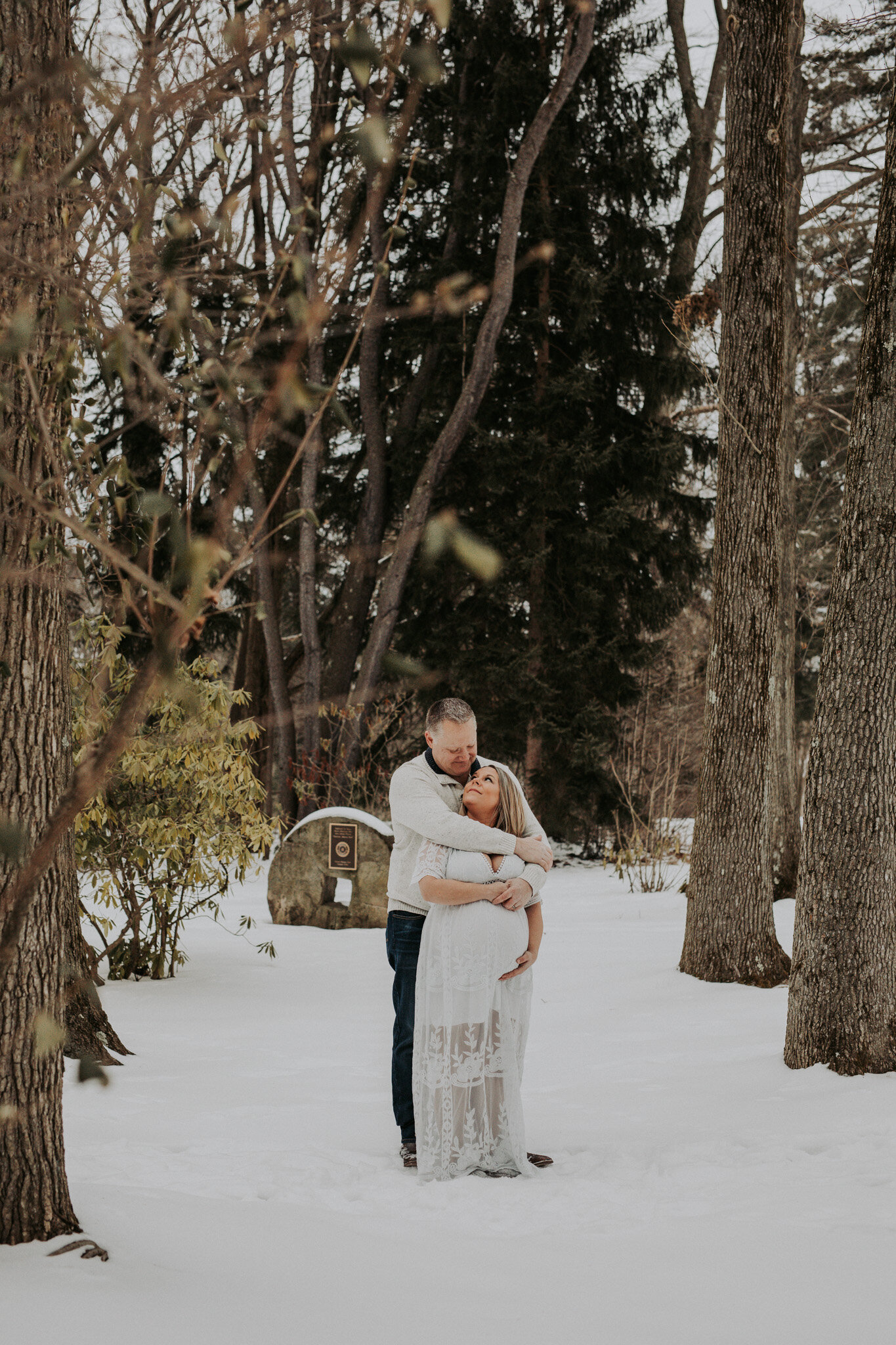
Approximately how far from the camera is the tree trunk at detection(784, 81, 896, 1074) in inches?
191

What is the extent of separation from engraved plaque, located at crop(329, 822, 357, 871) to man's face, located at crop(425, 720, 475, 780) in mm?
5956

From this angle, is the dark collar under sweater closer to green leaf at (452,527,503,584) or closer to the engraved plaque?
green leaf at (452,527,503,584)

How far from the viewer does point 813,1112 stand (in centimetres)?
454

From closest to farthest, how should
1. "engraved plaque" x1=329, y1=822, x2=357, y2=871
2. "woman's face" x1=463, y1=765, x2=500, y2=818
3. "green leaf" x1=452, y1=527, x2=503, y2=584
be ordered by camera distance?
"green leaf" x1=452, y1=527, x2=503, y2=584
"woman's face" x1=463, y1=765, x2=500, y2=818
"engraved plaque" x1=329, y1=822, x2=357, y2=871

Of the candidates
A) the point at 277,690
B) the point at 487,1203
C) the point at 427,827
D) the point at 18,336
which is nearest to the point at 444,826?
the point at 427,827

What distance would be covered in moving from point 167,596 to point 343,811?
9.29 metres

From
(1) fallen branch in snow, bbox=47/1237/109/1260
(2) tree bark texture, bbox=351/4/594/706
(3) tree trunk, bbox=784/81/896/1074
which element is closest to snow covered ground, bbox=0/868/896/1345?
(1) fallen branch in snow, bbox=47/1237/109/1260

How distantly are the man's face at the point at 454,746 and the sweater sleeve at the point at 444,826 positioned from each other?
14 cm

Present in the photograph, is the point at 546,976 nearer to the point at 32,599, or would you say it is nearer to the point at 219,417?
the point at 32,599

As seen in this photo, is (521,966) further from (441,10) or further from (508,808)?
(441,10)

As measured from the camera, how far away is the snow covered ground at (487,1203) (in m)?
2.93

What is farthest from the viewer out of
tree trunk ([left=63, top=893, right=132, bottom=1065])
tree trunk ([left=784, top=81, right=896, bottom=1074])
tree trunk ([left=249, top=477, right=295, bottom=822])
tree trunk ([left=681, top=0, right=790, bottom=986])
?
tree trunk ([left=249, top=477, right=295, bottom=822])

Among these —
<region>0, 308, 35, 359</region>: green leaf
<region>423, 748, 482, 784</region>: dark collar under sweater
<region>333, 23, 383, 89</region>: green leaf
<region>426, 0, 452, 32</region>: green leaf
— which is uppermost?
<region>426, 0, 452, 32</region>: green leaf

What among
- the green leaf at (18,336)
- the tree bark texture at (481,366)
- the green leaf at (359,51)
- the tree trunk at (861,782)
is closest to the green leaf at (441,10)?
the green leaf at (359,51)
